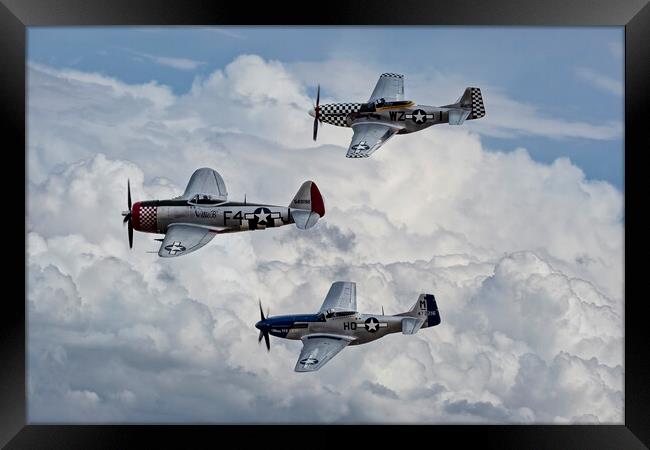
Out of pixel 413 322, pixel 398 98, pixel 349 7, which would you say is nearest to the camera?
pixel 349 7

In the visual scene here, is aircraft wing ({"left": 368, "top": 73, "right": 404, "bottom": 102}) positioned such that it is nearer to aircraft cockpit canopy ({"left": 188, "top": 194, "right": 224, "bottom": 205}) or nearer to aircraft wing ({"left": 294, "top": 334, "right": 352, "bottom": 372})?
aircraft cockpit canopy ({"left": 188, "top": 194, "right": 224, "bottom": 205})

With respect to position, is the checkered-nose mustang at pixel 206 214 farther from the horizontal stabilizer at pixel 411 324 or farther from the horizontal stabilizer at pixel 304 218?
the horizontal stabilizer at pixel 411 324

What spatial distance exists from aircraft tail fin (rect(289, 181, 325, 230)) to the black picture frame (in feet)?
9.22

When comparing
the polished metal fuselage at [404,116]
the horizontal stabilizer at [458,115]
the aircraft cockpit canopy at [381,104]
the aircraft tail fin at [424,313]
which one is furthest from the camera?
the aircraft cockpit canopy at [381,104]

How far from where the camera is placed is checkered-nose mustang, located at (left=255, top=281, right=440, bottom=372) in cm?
1656

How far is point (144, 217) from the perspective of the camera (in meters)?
16.8

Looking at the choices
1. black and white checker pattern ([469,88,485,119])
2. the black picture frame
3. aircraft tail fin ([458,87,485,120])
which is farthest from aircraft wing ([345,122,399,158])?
the black picture frame

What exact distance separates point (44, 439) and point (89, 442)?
0.61 metres

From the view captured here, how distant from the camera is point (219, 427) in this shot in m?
14.8

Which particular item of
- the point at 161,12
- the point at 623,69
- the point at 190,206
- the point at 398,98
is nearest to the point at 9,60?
the point at 161,12

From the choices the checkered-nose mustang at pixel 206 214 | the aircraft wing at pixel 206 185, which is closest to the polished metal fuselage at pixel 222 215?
the checkered-nose mustang at pixel 206 214

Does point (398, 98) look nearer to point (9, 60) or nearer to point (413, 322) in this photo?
point (413, 322)

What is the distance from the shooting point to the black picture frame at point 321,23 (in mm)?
14195

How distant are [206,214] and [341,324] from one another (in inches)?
107
